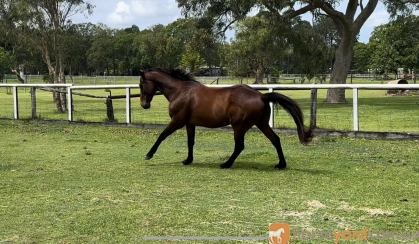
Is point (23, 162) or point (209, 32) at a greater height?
point (209, 32)

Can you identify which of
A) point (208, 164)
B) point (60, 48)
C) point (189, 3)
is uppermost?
point (189, 3)

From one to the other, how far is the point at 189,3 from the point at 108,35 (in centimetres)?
A: 7056

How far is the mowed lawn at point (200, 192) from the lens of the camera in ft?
13.4

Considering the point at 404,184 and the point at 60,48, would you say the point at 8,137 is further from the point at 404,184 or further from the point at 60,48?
the point at 60,48

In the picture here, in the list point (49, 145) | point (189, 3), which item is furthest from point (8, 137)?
point (189, 3)

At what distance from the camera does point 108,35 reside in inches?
3565

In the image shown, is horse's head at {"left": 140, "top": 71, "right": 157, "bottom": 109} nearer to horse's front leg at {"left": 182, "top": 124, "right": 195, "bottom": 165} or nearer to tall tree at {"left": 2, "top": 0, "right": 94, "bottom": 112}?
horse's front leg at {"left": 182, "top": 124, "right": 195, "bottom": 165}

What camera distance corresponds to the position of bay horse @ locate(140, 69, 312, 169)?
6.94 m

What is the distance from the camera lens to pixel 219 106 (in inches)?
281

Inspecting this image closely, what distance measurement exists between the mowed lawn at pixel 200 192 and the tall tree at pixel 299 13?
1353 cm

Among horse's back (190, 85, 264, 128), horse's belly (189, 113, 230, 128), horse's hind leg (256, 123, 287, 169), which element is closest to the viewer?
horse's back (190, 85, 264, 128)

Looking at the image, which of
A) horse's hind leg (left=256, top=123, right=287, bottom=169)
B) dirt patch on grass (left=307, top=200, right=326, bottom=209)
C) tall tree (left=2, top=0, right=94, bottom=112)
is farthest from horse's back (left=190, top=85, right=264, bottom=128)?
tall tree (left=2, top=0, right=94, bottom=112)

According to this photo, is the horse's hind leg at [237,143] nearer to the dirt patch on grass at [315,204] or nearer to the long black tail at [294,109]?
the long black tail at [294,109]

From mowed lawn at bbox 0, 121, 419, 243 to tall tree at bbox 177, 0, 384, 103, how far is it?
13526 mm
